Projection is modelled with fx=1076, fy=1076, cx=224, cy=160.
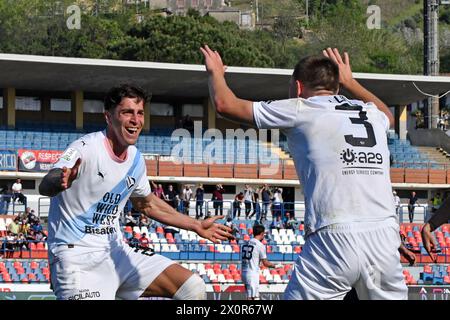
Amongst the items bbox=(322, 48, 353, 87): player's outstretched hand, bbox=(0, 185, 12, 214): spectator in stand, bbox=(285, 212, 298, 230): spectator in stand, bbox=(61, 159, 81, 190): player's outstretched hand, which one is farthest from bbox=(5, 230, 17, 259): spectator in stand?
bbox=(322, 48, 353, 87): player's outstretched hand

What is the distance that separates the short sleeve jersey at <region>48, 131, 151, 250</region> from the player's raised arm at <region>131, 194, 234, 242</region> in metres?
0.59

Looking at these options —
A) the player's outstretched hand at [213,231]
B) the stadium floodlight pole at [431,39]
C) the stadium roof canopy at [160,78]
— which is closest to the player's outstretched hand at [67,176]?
the player's outstretched hand at [213,231]

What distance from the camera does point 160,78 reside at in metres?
41.9

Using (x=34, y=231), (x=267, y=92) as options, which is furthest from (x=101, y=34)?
(x=34, y=231)

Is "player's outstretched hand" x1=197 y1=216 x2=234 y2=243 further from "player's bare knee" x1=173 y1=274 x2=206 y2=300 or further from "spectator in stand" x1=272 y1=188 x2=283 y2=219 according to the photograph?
"spectator in stand" x1=272 y1=188 x2=283 y2=219

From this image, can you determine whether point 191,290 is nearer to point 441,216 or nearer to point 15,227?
point 441,216

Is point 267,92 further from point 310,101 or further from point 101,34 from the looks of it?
point 101,34

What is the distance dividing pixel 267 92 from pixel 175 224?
119 ft

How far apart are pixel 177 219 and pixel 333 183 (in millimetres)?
2453

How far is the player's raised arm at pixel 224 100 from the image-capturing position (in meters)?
6.81

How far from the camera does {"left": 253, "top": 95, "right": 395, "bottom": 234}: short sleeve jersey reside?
6.97m

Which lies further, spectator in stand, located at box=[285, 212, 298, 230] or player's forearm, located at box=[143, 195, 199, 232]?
spectator in stand, located at box=[285, 212, 298, 230]

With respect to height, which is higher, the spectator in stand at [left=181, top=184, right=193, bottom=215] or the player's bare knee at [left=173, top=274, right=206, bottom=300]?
the player's bare knee at [left=173, top=274, right=206, bottom=300]

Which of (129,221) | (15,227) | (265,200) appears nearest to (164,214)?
(15,227)
